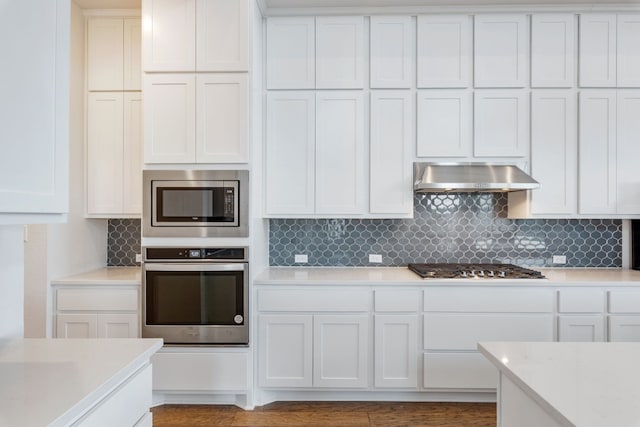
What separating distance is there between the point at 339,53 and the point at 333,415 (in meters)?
2.54

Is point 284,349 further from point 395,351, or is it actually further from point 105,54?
point 105,54

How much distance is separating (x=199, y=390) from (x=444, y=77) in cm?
280

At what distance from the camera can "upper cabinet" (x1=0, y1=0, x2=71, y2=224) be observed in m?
0.98

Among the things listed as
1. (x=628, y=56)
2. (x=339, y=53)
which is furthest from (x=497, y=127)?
(x=339, y=53)

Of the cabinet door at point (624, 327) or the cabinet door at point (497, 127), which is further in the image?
the cabinet door at point (497, 127)

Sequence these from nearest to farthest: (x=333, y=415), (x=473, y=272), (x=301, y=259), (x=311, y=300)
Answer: (x=333, y=415) < (x=311, y=300) < (x=473, y=272) < (x=301, y=259)

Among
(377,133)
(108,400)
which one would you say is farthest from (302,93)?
(108,400)

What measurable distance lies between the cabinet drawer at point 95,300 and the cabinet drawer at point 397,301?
1.63 m

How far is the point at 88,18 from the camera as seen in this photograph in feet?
10.0

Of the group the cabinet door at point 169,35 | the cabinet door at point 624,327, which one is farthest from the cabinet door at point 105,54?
the cabinet door at point 624,327

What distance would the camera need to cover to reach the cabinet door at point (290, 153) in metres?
3.09

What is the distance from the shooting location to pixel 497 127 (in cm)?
305

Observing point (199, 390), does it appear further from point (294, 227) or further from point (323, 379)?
point (294, 227)

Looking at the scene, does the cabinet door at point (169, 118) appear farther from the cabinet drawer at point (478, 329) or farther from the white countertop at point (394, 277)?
the cabinet drawer at point (478, 329)
